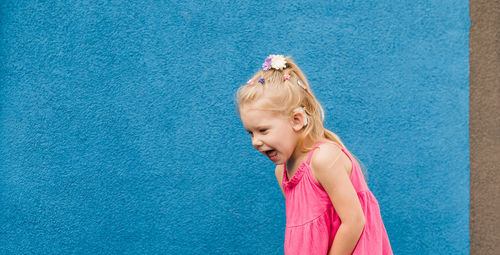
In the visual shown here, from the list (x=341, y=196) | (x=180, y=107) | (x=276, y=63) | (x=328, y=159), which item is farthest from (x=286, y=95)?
(x=180, y=107)

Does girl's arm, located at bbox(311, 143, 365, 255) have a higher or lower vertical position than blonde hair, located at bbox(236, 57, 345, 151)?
lower

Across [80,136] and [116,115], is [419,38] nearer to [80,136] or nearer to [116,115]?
[116,115]

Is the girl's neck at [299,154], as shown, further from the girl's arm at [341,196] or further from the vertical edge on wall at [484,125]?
the vertical edge on wall at [484,125]

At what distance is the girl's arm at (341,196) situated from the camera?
1.05 metres

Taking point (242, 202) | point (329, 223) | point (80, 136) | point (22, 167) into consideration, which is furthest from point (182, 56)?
point (329, 223)

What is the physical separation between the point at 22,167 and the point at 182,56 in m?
0.83

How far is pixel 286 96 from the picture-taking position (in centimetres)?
112

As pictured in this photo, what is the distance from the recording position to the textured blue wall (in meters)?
1.62

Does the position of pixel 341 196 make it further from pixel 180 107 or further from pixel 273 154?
pixel 180 107

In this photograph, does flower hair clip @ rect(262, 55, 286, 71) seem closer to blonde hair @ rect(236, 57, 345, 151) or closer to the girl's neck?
blonde hair @ rect(236, 57, 345, 151)

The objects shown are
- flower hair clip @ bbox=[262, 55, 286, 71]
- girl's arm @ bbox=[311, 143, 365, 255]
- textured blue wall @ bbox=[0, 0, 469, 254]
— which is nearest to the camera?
girl's arm @ bbox=[311, 143, 365, 255]

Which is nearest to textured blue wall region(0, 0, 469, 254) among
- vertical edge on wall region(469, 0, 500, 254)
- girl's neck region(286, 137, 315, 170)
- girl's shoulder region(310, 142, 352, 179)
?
vertical edge on wall region(469, 0, 500, 254)

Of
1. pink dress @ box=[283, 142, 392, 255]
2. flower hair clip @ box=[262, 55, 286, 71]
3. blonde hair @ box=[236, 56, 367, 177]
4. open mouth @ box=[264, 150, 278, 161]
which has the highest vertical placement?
Result: flower hair clip @ box=[262, 55, 286, 71]

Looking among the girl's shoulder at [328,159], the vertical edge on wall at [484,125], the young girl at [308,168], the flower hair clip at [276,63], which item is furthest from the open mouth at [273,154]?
the vertical edge on wall at [484,125]
